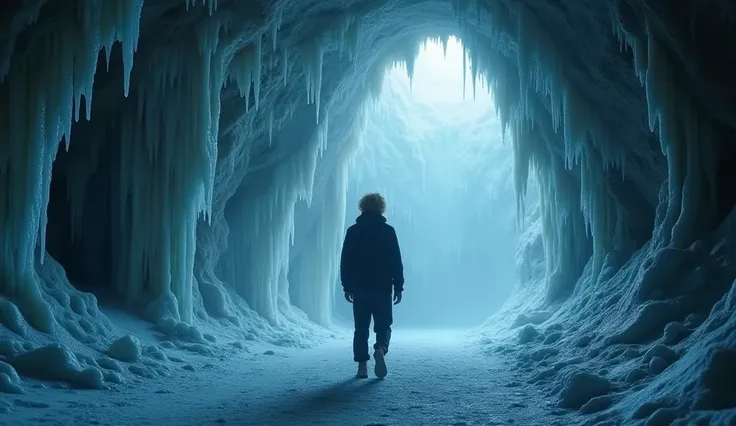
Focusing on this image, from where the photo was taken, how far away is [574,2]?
8.11 metres

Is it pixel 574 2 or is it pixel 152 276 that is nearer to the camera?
pixel 574 2

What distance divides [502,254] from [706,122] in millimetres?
31881

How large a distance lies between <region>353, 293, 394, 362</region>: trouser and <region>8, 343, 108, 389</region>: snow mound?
2218mm

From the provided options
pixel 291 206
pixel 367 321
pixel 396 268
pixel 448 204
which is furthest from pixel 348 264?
pixel 448 204

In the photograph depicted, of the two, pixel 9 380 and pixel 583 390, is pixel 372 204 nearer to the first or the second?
pixel 583 390

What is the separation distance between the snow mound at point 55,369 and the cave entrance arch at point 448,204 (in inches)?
1206

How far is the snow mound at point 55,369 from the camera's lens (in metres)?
4.85

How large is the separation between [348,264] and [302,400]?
160 cm

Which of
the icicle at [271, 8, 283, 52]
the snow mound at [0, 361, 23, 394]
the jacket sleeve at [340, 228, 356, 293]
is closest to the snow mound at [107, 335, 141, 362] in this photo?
the snow mound at [0, 361, 23, 394]

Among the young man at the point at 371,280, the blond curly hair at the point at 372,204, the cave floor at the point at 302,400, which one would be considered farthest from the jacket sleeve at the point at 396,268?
the cave floor at the point at 302,400

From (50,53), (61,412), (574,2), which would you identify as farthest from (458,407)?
(574,2)

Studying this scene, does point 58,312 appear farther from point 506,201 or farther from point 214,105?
point 506,201

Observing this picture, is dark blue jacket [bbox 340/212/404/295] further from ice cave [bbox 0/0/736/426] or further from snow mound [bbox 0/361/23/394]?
snow mound [bbox 0/361/23/394]

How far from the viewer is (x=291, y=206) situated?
1574 centimetres
